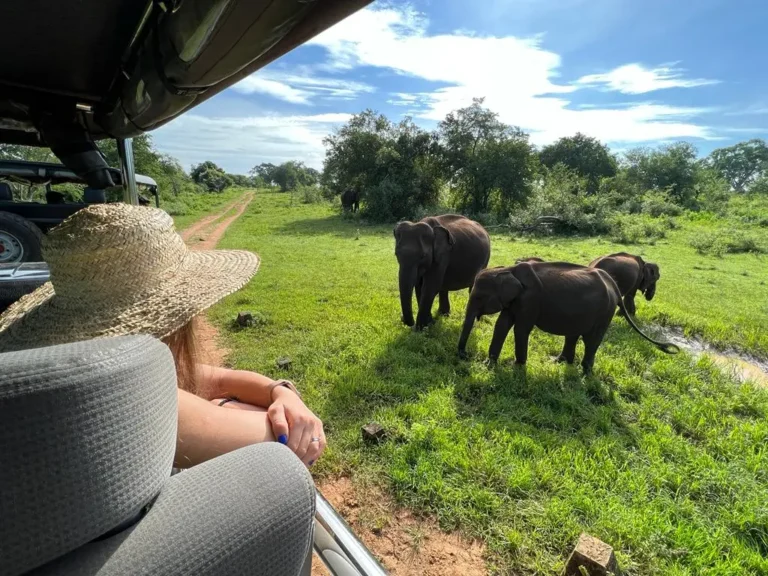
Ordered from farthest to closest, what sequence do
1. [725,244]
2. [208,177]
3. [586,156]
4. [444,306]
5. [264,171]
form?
[264,171], [208,177], [586,156], [725,244], [444,306]

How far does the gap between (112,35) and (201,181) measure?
58303 millimetres

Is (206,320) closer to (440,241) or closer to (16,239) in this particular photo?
(16,239)

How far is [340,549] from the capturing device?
4.14 feet

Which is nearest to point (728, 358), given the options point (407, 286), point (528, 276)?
point (528, 276)

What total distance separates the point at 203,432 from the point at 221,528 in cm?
47

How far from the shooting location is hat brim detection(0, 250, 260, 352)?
1.07 m

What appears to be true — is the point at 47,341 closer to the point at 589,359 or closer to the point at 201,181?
the point at 589,359

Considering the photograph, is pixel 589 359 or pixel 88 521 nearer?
pixel 88 521

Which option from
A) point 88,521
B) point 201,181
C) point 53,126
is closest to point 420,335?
point 53,126

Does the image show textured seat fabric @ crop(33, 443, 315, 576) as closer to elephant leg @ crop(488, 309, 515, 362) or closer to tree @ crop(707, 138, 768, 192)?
elephant leg @ crop(488, 309, 515, 362)

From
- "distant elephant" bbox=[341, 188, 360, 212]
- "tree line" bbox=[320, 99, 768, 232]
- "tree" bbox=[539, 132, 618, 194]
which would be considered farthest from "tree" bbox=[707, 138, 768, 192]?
"distant elephant" bbox=[341, 188, 360, 212]

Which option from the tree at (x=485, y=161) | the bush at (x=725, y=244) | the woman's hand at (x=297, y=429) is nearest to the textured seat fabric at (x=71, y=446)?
the woman's hand at (x=297, y=429)

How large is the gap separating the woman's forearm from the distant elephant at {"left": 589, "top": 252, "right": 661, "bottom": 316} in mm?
5333

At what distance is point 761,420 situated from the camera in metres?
3.85
